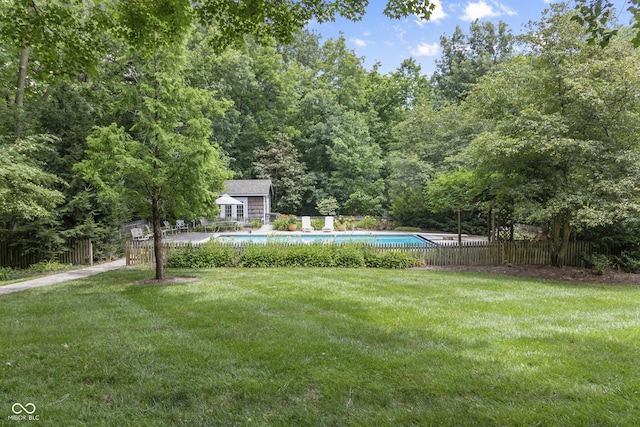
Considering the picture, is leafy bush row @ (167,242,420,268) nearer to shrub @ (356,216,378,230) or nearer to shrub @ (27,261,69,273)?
shrub @ (27,261,69,273)

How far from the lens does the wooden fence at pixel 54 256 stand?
1346 cm

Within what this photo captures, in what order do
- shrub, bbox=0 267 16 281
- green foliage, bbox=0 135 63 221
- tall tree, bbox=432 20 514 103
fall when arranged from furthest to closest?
tall tree, bbox=432 20 514 103, shrub, bbox=0 267 16 281, green foliage, bbox=0 135 63 221

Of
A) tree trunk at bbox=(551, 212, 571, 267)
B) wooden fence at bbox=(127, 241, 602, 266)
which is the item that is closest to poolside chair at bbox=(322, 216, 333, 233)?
wooden fence at bbox=(127, 241, 602, 266)

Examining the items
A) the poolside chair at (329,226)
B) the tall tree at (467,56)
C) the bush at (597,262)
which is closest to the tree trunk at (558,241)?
the bush at (597,262)

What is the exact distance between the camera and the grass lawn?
2.99 metres

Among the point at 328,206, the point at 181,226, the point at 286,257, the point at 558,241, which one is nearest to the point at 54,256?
the point at 286,257

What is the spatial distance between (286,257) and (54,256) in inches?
325

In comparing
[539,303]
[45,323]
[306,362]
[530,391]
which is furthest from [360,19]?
[45,323]

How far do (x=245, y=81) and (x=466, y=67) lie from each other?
24156 millimetres

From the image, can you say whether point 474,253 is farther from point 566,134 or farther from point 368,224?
point 368,224

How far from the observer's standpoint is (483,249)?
13.1 m

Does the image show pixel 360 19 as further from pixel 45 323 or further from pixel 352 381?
pixel 45 323

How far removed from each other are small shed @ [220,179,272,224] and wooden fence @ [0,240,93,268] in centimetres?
1679

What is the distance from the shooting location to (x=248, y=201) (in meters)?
31.1
